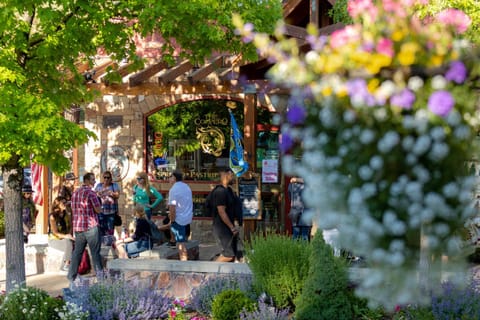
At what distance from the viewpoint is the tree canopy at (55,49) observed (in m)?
7.63

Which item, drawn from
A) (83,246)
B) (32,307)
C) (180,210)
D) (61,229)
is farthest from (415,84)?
A: (61,229)

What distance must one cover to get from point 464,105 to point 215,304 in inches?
187

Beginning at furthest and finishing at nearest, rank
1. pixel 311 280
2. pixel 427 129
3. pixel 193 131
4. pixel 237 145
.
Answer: pixel 193 131
pixel 237 145
pixel 311 280
pixel 427 129

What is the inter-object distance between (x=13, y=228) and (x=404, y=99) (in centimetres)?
652

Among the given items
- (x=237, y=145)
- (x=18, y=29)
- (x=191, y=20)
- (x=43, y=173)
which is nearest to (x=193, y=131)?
(x=237, y=145)

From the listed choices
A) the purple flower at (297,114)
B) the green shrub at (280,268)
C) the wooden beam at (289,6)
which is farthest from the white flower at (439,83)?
the wooden beam at (289,6)

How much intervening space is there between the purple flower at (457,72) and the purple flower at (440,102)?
79mm

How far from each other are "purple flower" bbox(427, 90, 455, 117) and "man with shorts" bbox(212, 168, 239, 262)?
7078 millimetres

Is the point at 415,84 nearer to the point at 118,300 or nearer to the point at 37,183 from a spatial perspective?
the point at 118,300

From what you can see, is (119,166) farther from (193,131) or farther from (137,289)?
(137,289)

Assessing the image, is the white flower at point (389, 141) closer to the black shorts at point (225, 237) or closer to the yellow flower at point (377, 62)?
the yellow flower at point (377, 62)

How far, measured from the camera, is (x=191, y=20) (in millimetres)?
9141

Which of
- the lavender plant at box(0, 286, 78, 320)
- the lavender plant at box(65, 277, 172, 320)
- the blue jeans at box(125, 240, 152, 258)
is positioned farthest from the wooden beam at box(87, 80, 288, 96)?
the lavender plant at box(0, 286, 78, 320)

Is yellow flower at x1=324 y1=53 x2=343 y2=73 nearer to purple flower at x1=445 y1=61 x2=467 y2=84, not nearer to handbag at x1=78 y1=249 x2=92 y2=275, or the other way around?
purple flower at x1=445 y1=61 x2=467 y2=84
